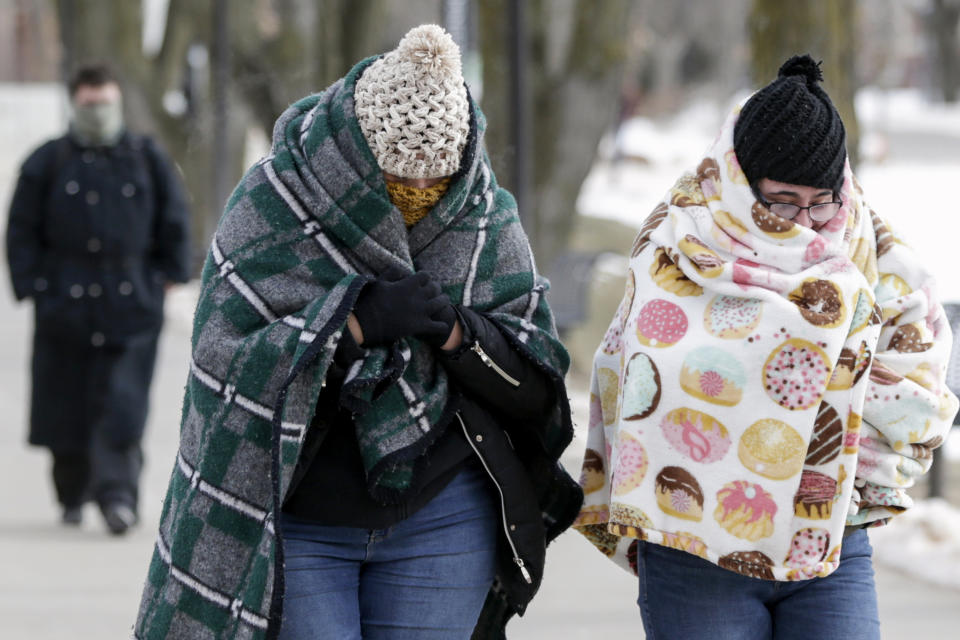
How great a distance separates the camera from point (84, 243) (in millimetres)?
6688

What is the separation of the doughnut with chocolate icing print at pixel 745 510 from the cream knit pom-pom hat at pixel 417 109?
0.78m

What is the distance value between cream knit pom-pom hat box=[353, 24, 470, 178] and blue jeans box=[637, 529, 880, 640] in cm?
87

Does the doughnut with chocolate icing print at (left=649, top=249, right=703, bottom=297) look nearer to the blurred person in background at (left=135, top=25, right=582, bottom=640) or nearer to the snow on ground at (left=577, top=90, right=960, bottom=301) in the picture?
the blurred person in background at (left=135, top=25, right=582, bottom=640)

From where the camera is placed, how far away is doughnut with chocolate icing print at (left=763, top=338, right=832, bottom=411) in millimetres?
2947

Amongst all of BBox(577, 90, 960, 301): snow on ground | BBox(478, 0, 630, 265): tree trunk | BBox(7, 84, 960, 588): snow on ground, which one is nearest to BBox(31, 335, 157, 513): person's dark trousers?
BBox(7, 84, 960, 588): snow on ground

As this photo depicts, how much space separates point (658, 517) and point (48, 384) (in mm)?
4315

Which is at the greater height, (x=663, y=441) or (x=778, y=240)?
(x=778, y=240)

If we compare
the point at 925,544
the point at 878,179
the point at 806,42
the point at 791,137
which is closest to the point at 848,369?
the point at 791,137

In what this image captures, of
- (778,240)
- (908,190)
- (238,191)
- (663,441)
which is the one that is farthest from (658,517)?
(908,190)

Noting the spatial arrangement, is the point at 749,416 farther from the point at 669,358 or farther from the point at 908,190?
the point at 908,190

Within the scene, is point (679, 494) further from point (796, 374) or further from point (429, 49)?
point (429, 49)

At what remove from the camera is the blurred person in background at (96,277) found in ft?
21.9

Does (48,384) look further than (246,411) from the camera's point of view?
Yes

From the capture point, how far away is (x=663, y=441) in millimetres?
3049
